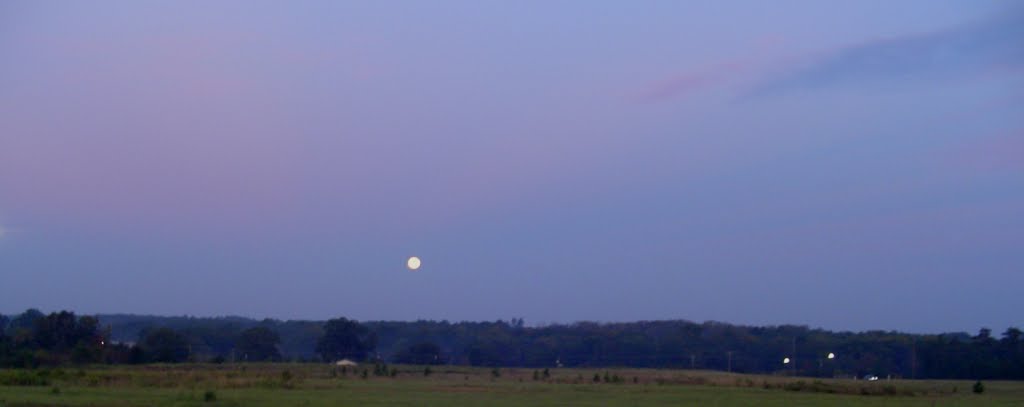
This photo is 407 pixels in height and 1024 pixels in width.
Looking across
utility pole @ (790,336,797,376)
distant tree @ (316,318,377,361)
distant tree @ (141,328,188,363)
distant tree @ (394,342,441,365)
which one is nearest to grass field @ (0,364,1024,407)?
distant tree @ (141,328,188,363)

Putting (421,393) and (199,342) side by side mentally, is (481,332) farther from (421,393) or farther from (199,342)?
(421,393)

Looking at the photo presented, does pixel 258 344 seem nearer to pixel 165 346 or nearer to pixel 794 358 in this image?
pixel 165 346

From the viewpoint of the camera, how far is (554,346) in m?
145

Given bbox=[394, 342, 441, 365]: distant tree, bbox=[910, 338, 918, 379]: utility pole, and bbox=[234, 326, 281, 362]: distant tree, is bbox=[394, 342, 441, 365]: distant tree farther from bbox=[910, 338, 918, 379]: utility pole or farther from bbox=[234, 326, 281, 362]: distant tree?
bbox=[910, 338, 918, 379]: utility pole

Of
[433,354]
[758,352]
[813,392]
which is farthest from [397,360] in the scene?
[813,392]

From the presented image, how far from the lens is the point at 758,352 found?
436ft

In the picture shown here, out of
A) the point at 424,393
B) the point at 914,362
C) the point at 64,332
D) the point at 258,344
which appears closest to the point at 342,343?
the point at 258,344

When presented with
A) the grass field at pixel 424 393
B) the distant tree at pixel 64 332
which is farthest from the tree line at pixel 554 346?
the grass field at pixel 424 393

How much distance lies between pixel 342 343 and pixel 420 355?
25.5 ft

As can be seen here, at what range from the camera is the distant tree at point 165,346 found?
322 ft

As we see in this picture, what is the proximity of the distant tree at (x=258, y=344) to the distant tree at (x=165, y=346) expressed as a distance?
846cm

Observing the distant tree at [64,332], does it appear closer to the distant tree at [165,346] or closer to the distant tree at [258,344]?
the distant tree at [165,346]

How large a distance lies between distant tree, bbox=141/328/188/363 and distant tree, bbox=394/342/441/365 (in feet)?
68.9

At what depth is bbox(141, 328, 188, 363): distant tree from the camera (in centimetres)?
9806
